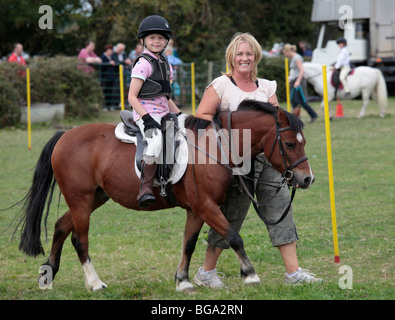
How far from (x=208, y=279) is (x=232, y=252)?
1.48 meters

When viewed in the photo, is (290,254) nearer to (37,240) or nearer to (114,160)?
(114,160)

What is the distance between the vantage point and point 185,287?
5703 millimetres

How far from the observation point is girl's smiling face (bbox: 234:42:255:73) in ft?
18.7

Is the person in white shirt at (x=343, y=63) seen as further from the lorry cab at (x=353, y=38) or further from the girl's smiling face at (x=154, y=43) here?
the girl's smiling face at (x=154, y=43)

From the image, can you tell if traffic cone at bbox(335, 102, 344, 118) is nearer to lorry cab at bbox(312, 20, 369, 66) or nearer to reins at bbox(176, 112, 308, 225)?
lorry cab at bbox(312, 20, 369, 66)

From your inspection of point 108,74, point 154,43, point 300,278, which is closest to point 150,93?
point 154,43

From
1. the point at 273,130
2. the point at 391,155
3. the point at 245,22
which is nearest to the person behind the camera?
the point at 273,130

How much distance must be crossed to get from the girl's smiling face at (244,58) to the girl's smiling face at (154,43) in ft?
2.20

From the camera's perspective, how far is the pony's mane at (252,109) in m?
5.40

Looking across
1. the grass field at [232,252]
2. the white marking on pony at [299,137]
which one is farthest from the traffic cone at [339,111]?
the white marking on pony at [299,137]

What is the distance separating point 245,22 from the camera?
32.2 m

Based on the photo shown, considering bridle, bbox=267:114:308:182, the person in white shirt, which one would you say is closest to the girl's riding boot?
bridle, bbox=267:114:308:182

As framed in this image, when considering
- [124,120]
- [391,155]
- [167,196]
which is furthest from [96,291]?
[391,155]

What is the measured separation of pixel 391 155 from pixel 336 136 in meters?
2.97
